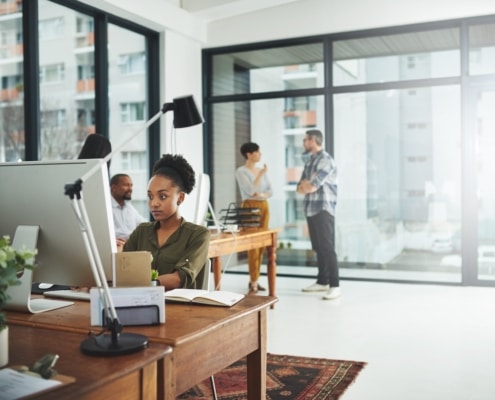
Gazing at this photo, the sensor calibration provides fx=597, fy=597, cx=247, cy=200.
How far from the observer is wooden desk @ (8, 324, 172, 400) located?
126 centimetres

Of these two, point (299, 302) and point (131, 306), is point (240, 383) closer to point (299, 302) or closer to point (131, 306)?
point (131, 306)

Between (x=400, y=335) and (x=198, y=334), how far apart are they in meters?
2.83

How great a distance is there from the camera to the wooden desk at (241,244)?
172 inches

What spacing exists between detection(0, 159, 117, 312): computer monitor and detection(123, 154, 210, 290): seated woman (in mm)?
522

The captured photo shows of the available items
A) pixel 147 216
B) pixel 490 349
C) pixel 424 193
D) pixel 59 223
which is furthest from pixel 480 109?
pixel 59 223

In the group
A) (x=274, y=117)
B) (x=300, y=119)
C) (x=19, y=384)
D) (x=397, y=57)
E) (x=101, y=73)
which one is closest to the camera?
(x=19, y=384)

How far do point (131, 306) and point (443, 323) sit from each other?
339cm

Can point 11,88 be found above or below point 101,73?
below

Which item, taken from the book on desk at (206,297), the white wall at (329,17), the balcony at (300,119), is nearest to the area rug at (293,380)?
the book on desk at (206,297)

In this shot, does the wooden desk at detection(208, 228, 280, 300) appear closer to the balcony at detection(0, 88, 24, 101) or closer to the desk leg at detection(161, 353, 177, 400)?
the balcony at detection(0, 88, 24, 101)

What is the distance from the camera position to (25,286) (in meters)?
1.91

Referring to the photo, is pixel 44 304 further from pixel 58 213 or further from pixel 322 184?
pixel 322 184

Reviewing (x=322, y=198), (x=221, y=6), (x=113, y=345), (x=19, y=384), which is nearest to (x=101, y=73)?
(x=221, y=6)

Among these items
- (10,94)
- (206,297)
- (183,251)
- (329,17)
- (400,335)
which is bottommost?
(400,335)
